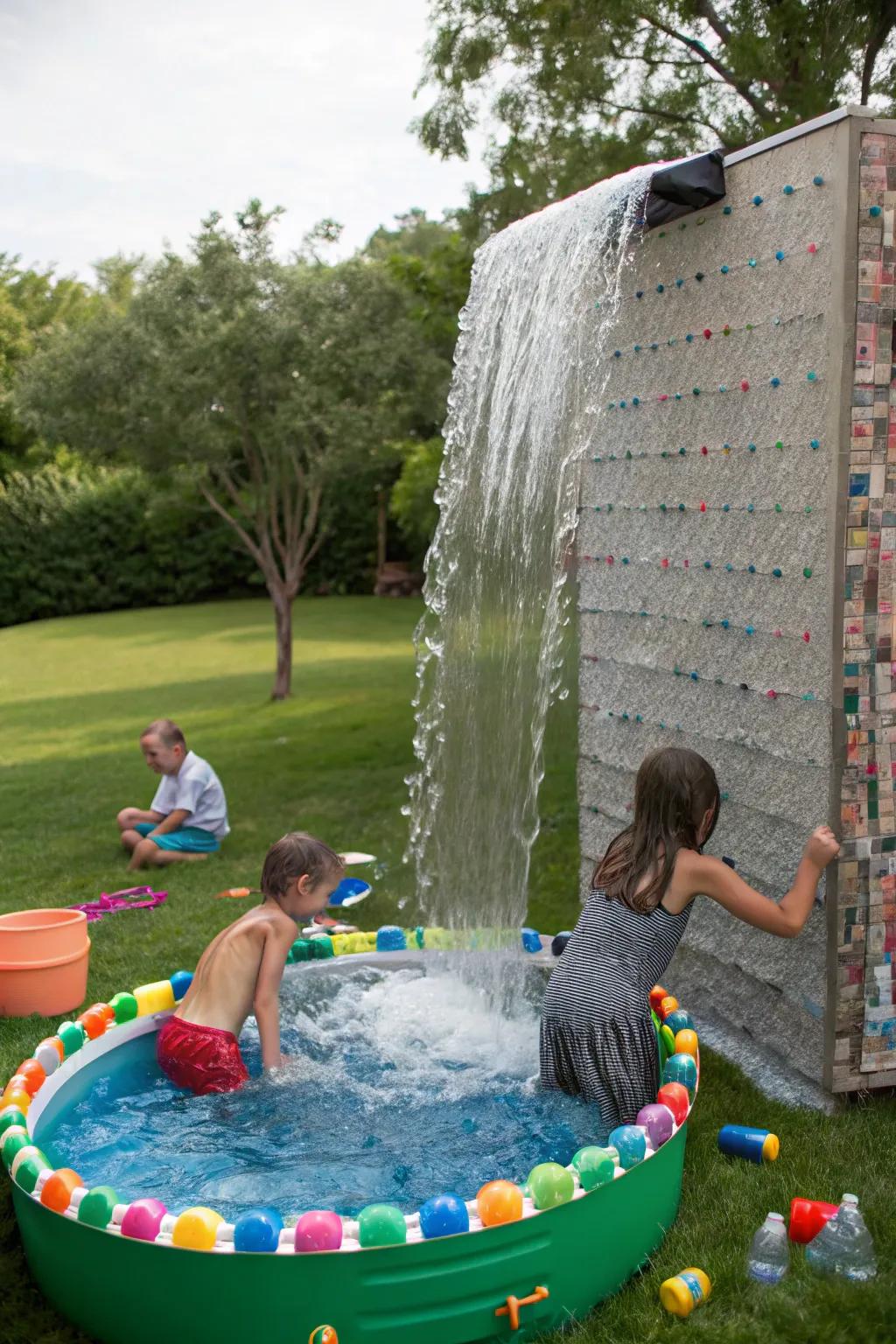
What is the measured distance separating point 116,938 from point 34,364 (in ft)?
28.9

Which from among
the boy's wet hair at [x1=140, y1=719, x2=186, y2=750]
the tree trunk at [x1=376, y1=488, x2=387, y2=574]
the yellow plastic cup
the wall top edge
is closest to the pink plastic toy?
the boy's wet hair at [x1=140, y1=719, x2=186, y2=750]

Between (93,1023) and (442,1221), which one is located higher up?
(442,1221)

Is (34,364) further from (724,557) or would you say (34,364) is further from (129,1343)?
(129,1343)

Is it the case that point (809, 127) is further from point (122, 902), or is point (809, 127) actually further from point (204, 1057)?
point (122, 902)

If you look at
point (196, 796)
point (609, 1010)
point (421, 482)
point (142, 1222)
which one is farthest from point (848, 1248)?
point (421, 482)

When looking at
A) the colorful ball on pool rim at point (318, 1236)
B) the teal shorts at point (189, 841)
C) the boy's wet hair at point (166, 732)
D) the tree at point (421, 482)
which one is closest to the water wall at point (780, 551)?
the colorful ball on pool rim at point (318, 1236)

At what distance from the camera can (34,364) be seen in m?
12.9

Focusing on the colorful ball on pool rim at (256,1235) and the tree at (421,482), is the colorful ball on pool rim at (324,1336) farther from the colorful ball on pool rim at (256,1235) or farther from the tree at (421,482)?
the tree at (421,482)

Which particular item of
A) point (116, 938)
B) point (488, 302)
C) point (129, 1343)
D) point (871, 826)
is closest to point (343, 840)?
point (116, 938)

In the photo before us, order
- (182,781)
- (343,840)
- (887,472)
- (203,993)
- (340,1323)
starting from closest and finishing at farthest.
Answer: (340,1323) → (887,472) → (203,993) → (182,781) → (343,840)

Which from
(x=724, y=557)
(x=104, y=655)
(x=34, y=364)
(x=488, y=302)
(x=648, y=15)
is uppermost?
(x=648, y=15)

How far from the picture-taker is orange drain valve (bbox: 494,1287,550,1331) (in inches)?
105

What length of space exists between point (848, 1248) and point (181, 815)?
196 inches

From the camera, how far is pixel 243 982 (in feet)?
12.8
